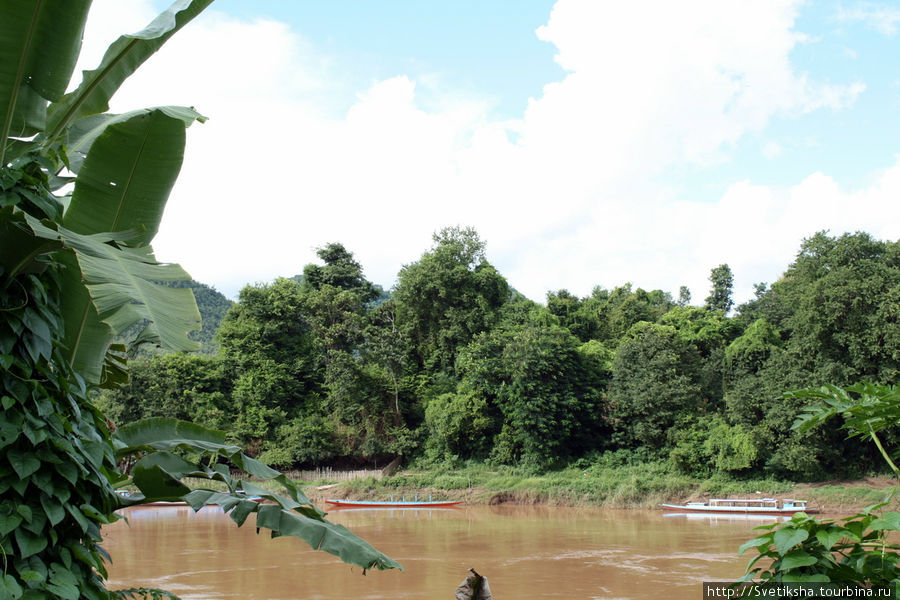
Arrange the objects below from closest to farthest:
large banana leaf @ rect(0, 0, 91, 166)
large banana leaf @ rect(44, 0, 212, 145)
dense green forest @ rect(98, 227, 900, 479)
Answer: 1. large banana leaf @ rect(0, 0, 91, 166)
2. large banana leaf @ rect(44, 0, 212, 145)
3. dense green forest @ rect(98, 227, 900, 479)

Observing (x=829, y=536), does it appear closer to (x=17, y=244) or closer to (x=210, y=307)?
(x=17, y=244)

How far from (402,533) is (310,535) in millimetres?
13159

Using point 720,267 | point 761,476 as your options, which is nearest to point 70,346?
point 761,476

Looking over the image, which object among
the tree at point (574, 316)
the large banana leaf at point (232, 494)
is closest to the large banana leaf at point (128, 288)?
the large banana leaf at point (232, 494)

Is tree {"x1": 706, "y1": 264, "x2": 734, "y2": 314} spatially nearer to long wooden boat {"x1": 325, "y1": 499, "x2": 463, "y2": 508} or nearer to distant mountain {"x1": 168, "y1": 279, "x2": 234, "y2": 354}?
long wooden boat {"x1": 325, "y1": 499, "x2": 463, "y2": 508}

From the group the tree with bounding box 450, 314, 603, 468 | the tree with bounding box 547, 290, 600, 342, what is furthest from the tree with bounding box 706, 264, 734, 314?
the tree with bounding box 450, 314, 603, 468

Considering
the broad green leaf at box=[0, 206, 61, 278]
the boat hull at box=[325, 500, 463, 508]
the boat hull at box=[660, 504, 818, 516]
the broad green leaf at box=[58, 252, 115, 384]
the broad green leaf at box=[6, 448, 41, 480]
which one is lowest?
the boat hull at box=[325, 500, 463, 508]

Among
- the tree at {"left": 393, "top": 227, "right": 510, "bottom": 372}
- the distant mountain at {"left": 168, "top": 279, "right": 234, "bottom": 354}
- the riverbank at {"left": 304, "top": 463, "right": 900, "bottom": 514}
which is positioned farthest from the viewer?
the distant mountain at {"left": 168, "top": 279, "right": 234, "bottom": 354}

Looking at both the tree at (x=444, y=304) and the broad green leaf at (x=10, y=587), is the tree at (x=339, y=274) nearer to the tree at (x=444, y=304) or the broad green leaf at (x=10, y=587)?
the tree at (x=444, y=304)

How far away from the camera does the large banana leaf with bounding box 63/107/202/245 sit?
2391 millimetres

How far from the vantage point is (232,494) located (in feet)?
7.23

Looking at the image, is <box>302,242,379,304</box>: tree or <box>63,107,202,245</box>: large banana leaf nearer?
<box>63,107,202,245</box>: large banana leaf

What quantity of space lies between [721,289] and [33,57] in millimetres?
28995

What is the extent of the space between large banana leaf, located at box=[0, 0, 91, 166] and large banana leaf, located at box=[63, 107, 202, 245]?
25 cm
